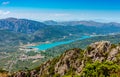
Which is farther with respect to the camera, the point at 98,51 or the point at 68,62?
the point at 68,62

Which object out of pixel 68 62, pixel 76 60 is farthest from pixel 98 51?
pixel 68 62

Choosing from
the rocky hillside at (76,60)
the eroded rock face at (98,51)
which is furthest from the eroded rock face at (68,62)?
the eroded rock face at (98,51)

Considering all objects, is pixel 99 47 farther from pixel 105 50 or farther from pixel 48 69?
pixel 48 69

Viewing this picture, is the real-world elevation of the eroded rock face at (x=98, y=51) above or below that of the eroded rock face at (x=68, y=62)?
above

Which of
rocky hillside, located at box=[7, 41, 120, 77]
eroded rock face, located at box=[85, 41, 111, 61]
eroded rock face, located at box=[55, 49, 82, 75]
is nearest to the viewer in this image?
rocky hillside, located at box=[7, 41, 120, 77]

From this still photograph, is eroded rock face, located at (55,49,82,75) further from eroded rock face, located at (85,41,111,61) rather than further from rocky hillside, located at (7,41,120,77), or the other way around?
eroded rock face, located at (85,41,111,61)

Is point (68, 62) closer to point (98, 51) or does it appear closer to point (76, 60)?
point (76, 60)

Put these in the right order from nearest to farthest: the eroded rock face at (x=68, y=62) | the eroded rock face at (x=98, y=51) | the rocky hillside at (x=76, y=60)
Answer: the rocky hillside at (x=76, y=60) → the eroded rock face at (x=98, y=51) → the eroded rock face at (x=68, y=62)

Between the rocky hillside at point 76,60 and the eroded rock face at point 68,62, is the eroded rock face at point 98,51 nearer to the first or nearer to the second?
the rocky hillside at point 76,60

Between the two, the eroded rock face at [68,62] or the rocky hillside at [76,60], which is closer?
the rocky hillside at [76,60]

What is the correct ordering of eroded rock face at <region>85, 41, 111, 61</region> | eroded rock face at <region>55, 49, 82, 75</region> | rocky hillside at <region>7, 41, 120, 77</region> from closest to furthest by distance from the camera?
rocky hillside at <region>7, 41, 120, 77</region> < eroded rock face at <region>85, 41, 111, 61</region> < eroded rock face at <region>55, 49, 82, 75</region>

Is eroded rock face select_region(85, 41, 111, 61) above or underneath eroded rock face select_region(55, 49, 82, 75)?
above

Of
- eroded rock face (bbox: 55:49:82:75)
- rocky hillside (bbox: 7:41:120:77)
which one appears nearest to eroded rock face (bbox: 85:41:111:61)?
rocky hillside (bbox: 7:41:120:77)

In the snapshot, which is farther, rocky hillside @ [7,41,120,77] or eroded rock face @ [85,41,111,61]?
eroded rock face @ [85,41,111,61]
